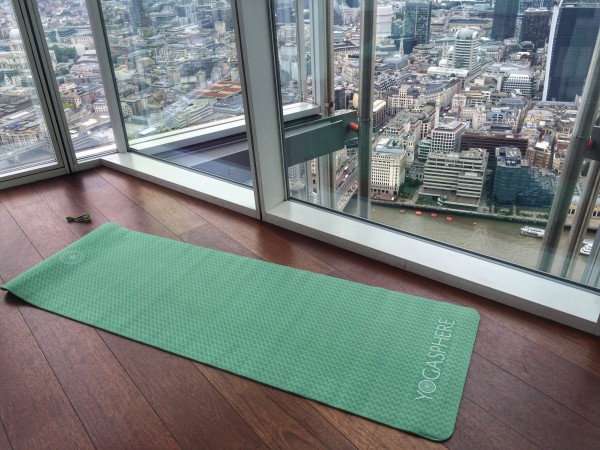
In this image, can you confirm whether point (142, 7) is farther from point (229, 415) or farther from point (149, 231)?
point (229, 415)

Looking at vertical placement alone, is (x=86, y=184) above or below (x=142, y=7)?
below

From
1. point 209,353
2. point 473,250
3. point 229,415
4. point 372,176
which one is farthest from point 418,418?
point 372,176

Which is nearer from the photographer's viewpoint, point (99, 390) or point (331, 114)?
point (99, 390)

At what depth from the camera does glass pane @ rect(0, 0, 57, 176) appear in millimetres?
2621

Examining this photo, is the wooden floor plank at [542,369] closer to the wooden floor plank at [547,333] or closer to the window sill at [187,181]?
the wooden floor plank at [547,333]

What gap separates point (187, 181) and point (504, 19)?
174cm

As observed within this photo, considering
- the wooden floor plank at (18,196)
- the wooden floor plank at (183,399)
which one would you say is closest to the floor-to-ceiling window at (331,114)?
the wooden floor plank at (18,196)

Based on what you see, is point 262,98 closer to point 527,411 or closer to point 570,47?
point 570,47

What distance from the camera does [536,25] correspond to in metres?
1.41

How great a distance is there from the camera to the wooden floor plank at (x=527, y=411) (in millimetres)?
1178

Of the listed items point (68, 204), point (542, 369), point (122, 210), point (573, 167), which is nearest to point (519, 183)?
point (573, 167)

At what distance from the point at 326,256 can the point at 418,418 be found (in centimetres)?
85

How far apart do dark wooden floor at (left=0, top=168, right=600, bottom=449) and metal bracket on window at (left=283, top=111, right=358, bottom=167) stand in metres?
0.57

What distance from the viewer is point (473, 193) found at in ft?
5.62
